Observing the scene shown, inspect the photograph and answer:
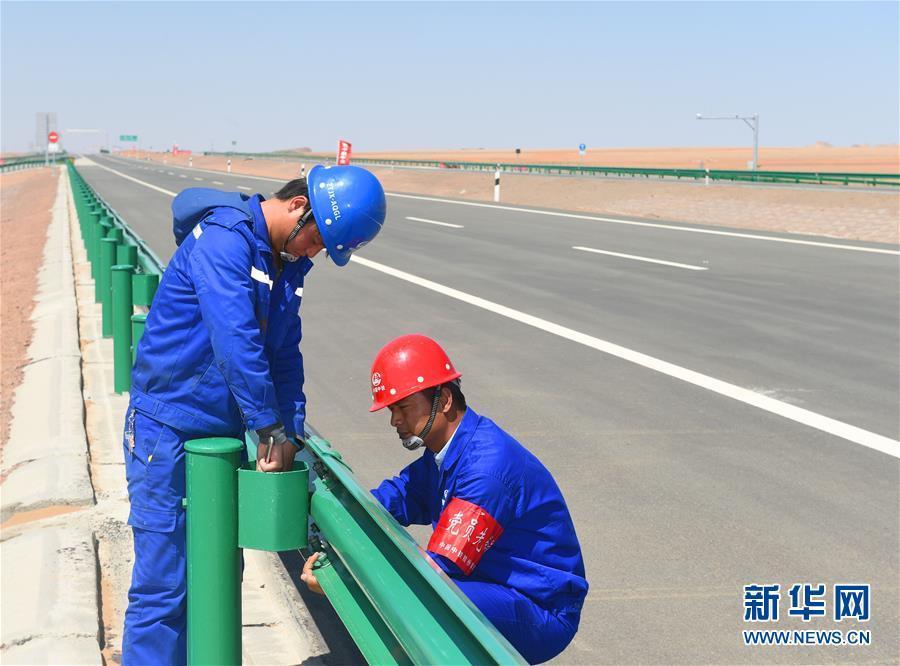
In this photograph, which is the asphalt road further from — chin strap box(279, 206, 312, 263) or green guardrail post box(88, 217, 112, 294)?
green guardrail post box(88, 217, 112, 294)

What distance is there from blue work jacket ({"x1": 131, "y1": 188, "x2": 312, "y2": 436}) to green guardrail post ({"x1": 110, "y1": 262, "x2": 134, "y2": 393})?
4.31 meters

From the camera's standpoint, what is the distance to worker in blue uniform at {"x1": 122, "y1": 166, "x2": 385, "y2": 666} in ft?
12.0

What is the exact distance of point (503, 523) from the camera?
11.3 ft

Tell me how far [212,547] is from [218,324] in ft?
2.28

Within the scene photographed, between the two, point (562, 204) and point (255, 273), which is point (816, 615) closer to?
point (255, 273)

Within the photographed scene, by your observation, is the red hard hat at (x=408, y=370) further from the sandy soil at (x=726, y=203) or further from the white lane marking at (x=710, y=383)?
the sandy soil at (x=726, y=203)

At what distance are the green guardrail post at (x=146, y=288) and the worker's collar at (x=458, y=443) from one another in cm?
502

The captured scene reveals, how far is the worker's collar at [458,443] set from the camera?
3547 millimetres

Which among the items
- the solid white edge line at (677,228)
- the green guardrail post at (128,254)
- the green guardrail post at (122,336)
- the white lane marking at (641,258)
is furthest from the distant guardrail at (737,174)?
the green guardrail post at (122,336)

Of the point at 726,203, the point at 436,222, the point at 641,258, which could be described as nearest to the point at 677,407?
the point at 641,258

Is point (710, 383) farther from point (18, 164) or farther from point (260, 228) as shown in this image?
point (18, 164)

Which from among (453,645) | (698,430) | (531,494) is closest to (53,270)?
(698,430)

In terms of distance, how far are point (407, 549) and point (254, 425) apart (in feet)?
3.14

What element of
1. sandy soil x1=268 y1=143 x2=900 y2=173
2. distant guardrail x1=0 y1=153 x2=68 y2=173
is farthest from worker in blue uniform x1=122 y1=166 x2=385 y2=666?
distant guardrail x1=0 y1=153 x2=68 y2=173
